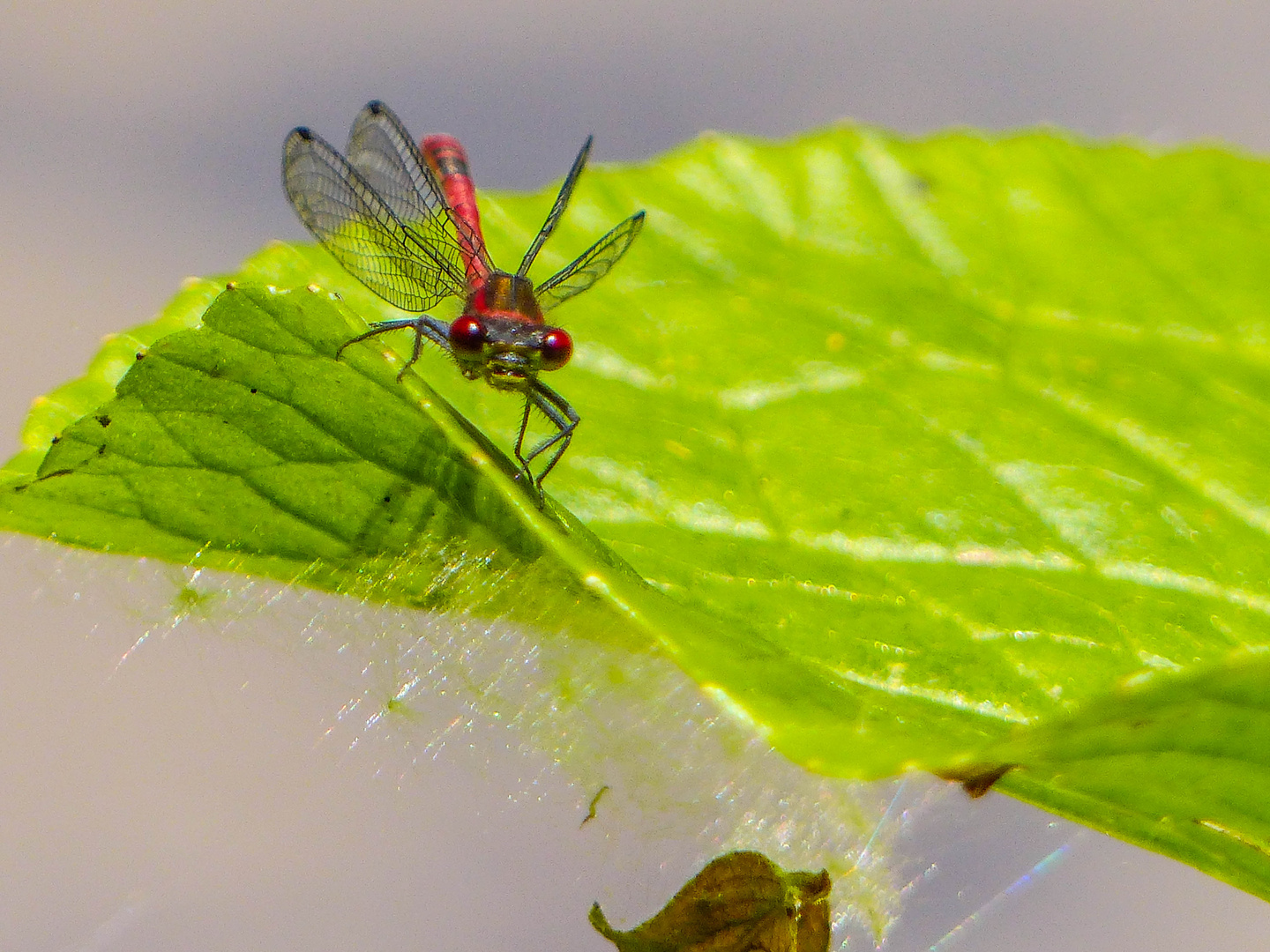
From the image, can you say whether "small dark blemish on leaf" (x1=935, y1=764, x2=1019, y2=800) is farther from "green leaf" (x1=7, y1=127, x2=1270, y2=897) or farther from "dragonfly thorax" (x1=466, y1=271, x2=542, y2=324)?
"dragonfly thorax" (x1=466, y1=271, x2=542, y2=324)

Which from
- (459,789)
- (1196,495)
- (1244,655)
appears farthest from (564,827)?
(1196,495)

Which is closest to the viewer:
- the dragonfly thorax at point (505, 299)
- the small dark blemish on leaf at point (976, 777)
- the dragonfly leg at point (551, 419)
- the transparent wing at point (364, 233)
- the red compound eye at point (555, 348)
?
the small dark blemish on leaf at point (976, 777)

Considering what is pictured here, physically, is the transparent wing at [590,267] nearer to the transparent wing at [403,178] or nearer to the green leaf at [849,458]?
the green leaf at [849,458]

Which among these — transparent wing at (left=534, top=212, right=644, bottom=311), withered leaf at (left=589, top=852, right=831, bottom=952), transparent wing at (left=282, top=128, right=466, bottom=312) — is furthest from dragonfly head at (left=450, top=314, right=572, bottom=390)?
withered leaf at (left=589, top=852, right=831, bottom=952)

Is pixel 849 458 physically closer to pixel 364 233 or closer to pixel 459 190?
pixel 364 233

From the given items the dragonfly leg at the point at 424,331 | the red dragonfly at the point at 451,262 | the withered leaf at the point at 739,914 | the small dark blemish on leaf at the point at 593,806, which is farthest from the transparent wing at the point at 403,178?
A: the withered leaf at the point at 739,914

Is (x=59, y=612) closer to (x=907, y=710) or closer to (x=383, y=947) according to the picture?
(x=383, y=947)
